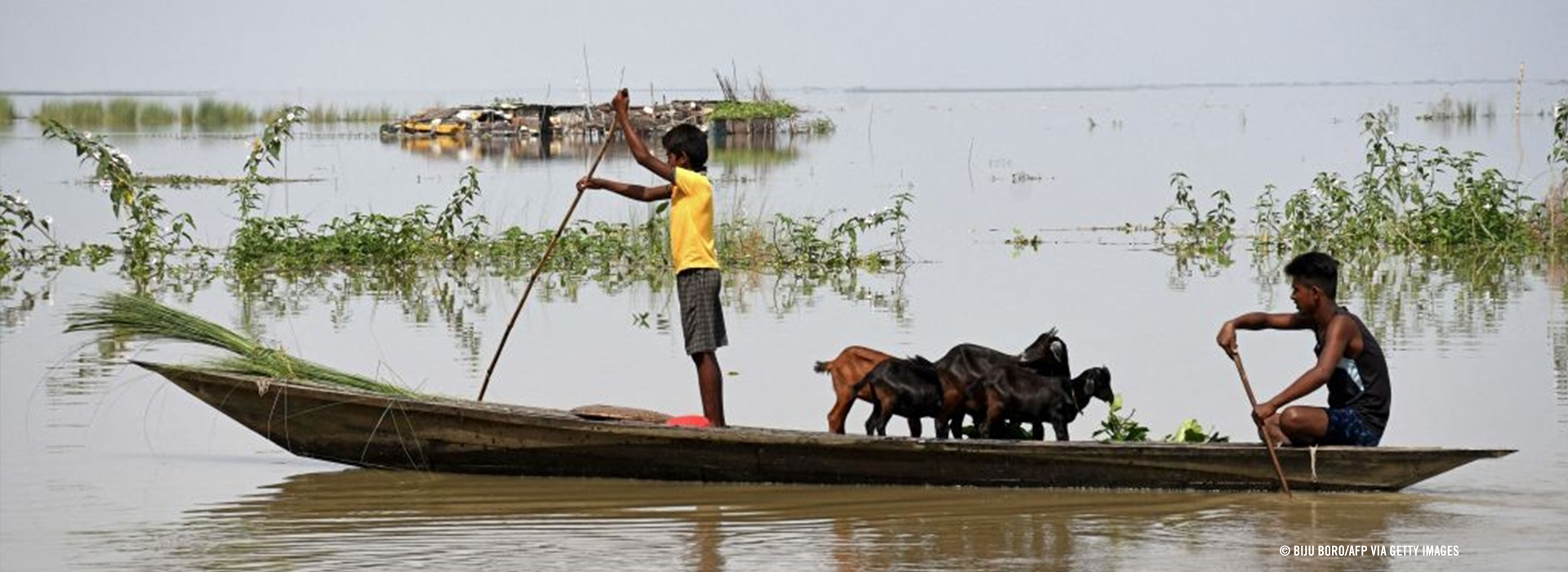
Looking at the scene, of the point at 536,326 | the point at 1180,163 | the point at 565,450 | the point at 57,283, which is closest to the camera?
the point at 565,450

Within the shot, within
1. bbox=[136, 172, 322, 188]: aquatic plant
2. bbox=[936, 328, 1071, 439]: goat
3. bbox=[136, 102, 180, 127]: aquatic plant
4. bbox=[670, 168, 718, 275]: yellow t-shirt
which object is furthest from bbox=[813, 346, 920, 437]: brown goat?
bbox=[136, 102, 180, 127]: aquatic plant

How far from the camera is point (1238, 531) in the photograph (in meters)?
7.15

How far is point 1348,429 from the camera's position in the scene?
7.60m

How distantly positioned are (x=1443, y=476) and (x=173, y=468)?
15.9 ft

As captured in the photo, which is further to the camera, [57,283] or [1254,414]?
[57,283]

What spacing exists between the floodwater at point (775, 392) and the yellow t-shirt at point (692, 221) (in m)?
0.83

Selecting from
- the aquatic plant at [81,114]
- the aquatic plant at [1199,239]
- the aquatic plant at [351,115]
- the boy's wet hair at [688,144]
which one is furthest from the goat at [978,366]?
the aquatic plant at [351,115]

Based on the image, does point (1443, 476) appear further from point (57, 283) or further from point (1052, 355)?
point (57, 283)

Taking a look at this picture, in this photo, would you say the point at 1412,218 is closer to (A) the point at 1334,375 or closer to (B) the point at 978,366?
(A) the point at 1334,375

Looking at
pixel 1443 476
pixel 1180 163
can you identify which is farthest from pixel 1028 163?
pixel 1443 476

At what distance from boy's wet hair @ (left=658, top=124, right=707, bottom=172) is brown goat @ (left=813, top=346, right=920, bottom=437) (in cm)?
88

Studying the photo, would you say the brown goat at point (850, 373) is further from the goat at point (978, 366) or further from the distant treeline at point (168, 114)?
the distant treeline at point (168, 114)

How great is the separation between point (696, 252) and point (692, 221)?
0.12m

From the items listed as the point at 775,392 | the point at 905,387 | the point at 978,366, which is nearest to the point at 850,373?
the point at 905,387
